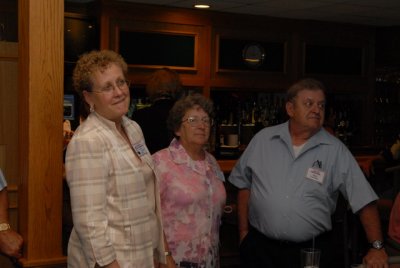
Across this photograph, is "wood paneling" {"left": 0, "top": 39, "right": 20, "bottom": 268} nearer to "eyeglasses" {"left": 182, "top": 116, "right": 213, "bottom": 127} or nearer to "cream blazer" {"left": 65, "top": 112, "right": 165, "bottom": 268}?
"eyeglasses" {"left": 182, "top": 116, "right": 213, "bottom": 127}

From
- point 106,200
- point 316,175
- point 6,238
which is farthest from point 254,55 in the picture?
point 106,200

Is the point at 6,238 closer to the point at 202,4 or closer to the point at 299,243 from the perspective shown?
the point at 299,243

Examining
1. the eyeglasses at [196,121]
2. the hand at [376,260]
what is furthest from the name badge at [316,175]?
the eyeglasses at [196,121]

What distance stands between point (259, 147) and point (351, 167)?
51cm

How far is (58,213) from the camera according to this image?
288 cm

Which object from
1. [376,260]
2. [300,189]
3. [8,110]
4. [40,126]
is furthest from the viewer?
[8,110]

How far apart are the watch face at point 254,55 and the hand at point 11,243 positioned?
469cm

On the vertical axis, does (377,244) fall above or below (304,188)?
below

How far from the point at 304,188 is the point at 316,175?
0.09 metres

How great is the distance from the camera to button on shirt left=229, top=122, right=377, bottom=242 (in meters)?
Result: 3.22

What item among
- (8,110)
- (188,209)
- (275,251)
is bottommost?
(275,251)

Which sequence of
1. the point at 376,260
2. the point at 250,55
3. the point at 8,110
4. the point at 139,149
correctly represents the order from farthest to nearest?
the point at 250,55
the point at 8,110
the point at 376,260
the point at 139,149

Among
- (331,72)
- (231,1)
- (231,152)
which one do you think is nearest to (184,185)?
(231,1)

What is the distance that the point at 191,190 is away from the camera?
307 cm
